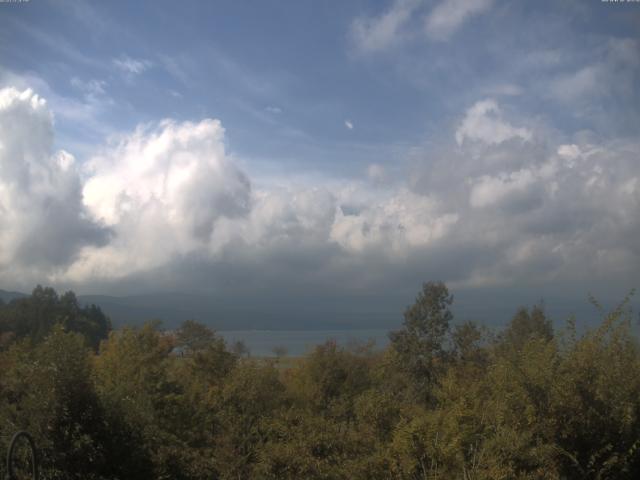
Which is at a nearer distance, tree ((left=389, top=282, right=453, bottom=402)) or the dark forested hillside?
the dark forested hillside

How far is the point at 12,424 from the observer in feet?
42.1

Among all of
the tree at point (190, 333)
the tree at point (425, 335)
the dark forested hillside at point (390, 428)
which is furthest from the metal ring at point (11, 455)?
the tree at point (190, 333)

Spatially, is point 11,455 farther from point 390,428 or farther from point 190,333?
point 190,333

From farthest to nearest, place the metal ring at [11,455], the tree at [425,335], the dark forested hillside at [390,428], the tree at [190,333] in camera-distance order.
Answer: the tree at [190,333], the tree at [425,335], the dark forested hillside at [390,428], the metal ring at [11,455]

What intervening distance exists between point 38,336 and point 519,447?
61.6 m

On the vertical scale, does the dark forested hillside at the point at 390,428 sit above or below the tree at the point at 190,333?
below

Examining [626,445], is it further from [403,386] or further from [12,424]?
[403,386]

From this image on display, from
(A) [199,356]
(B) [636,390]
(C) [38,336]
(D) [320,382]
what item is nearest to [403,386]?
(D) [320,382]

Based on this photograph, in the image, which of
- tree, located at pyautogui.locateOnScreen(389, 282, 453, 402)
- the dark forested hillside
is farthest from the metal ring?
tree, located at pyautogui.locateOnScreen(389, 282, 453, 402)

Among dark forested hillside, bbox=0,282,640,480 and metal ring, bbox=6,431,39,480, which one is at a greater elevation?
metal ring, bbox=6,431,39,480

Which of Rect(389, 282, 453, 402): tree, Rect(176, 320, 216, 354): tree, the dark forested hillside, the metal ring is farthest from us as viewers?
Rect(176, 320, 216, 354): tree

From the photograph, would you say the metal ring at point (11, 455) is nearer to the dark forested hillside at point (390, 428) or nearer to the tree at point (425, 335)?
the dark forested hillside at point (390, 428)

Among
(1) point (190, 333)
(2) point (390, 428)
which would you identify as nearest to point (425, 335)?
(2) point (390, 428)

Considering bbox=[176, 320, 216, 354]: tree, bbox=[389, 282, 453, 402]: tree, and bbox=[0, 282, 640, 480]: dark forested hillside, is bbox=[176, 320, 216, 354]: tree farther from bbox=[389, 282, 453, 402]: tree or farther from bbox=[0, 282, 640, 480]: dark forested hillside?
bbox=[0, 282, 640, 480]: dark forested hillside
